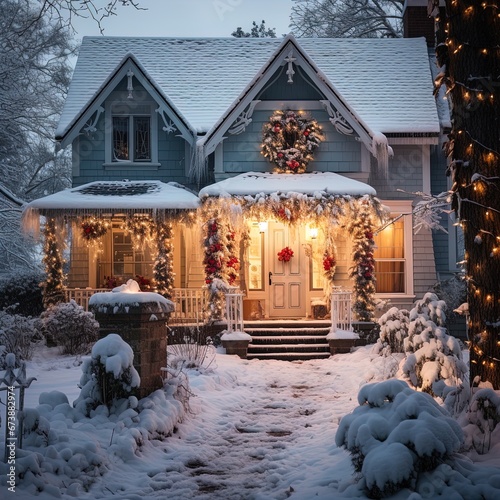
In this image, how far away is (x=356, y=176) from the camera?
17594 mm

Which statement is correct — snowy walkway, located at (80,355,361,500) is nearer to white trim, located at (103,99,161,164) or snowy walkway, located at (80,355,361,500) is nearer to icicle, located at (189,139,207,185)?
icicle, located at (189,139,207,185)

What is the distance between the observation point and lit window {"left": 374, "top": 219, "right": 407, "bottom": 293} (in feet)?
59.6

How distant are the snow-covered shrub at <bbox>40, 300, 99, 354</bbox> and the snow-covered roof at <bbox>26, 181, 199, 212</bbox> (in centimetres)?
258

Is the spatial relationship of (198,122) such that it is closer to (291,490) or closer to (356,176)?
(356,176)

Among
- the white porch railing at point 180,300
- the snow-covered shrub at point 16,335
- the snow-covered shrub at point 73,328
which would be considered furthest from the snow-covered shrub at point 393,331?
the snow-covered shrub at point 16,335

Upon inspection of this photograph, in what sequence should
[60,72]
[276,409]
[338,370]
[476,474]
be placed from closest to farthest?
[476,474] < [276,409] < [338,370] < [60,72]

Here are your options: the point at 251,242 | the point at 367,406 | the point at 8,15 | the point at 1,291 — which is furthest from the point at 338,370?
the point at 8,15

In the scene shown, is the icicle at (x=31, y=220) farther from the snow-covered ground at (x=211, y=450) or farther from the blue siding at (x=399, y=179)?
the blue siding at (x=399, y=179)

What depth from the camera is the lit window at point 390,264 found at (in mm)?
18172

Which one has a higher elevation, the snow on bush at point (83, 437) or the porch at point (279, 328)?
the porch at point (279, 328)

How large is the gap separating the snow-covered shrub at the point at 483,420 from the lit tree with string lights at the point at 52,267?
39.0 ft

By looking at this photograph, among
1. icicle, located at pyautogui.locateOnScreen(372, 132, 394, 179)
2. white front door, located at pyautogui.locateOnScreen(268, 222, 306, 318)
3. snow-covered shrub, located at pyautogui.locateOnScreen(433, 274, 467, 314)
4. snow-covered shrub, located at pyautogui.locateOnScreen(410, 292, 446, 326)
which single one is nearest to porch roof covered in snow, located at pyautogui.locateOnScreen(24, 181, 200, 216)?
white front door, located at pyautogui.locateOnScreen(268, 222, 306, 318)

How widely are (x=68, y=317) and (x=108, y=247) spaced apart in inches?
163

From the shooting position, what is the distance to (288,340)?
50.9ft
